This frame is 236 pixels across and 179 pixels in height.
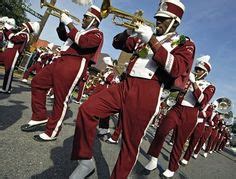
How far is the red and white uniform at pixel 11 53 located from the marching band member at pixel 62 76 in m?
3.56

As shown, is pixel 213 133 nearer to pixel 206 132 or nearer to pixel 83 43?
pixel 206 132

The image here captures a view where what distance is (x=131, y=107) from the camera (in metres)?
3.45

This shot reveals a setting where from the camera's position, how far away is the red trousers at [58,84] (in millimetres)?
5090

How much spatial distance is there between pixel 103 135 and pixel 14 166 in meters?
3.85

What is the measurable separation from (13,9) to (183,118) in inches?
1322

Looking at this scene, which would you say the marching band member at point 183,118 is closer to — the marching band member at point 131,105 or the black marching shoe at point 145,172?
the black marching shoe at point 145,172

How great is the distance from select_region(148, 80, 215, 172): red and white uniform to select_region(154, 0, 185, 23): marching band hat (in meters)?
2.32

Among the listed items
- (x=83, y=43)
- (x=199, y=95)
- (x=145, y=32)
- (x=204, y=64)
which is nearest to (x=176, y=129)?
(x=199, y=95)

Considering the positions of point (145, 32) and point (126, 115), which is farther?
point (126, 115)

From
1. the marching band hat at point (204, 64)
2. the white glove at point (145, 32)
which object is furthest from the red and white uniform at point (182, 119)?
the white glove at point (145, 32)

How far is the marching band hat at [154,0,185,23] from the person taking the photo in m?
3.62

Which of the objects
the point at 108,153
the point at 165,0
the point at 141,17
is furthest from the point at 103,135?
the point at 165,0

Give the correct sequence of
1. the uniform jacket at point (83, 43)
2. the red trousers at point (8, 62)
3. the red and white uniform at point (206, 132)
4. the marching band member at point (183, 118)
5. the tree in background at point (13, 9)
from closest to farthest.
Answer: the uniform jacket at point (83, 43)
the marching band member at point (183, 118)
the red trousers at point (8, 62)
the red and white uniform at point (206, 132)
the tree in background at point (13, 9)

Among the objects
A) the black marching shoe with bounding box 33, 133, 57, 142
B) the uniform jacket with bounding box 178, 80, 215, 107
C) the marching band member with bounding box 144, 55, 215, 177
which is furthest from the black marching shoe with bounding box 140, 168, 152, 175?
the black marching shoe with bounding box 33, 133, 57, 142
